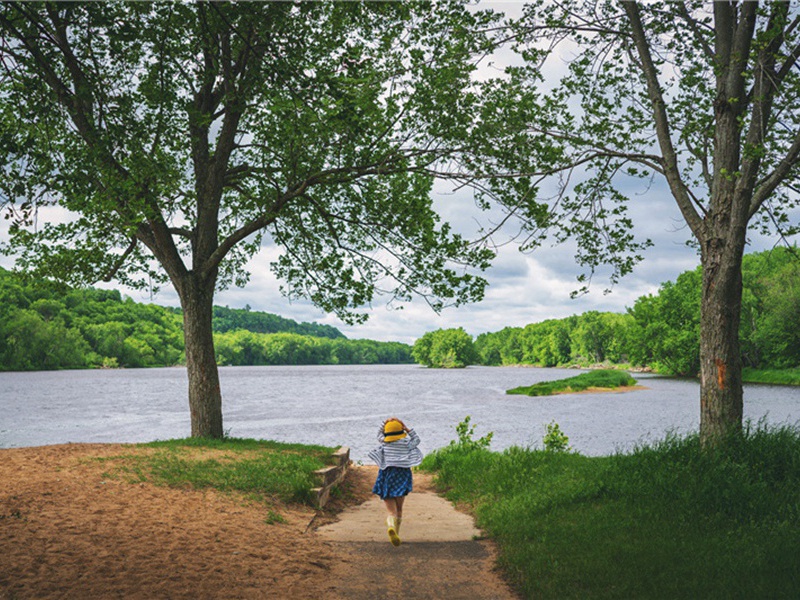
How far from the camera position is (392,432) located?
8188mm

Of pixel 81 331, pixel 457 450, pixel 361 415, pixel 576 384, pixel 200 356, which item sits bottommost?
pixel 361 415

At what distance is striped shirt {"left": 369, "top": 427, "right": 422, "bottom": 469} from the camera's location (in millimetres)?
8078

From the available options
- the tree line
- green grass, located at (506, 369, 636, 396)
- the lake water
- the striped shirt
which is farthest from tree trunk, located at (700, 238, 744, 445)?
green grass, located at (506, 369, 636, 396)

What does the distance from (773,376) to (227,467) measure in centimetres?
7362

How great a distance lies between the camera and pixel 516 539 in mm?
7020

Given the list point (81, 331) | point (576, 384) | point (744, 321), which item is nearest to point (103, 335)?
point (81, 331)

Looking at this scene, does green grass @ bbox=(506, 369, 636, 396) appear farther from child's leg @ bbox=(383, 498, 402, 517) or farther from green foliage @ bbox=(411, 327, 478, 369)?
green foliage @ bbox=(411, 327, 478, 369)

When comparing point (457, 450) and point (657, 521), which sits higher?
point (657, 521)

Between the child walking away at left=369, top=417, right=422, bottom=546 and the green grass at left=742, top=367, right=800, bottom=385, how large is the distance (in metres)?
69.2

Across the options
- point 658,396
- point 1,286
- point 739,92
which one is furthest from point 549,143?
point 1,286

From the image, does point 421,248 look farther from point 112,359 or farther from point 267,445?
point 112,359

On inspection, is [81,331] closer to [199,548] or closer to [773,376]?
[773,376]

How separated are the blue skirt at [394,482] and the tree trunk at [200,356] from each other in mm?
6147

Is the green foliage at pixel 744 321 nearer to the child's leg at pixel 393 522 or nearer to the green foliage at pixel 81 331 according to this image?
the child's leg at pixel 393 522
